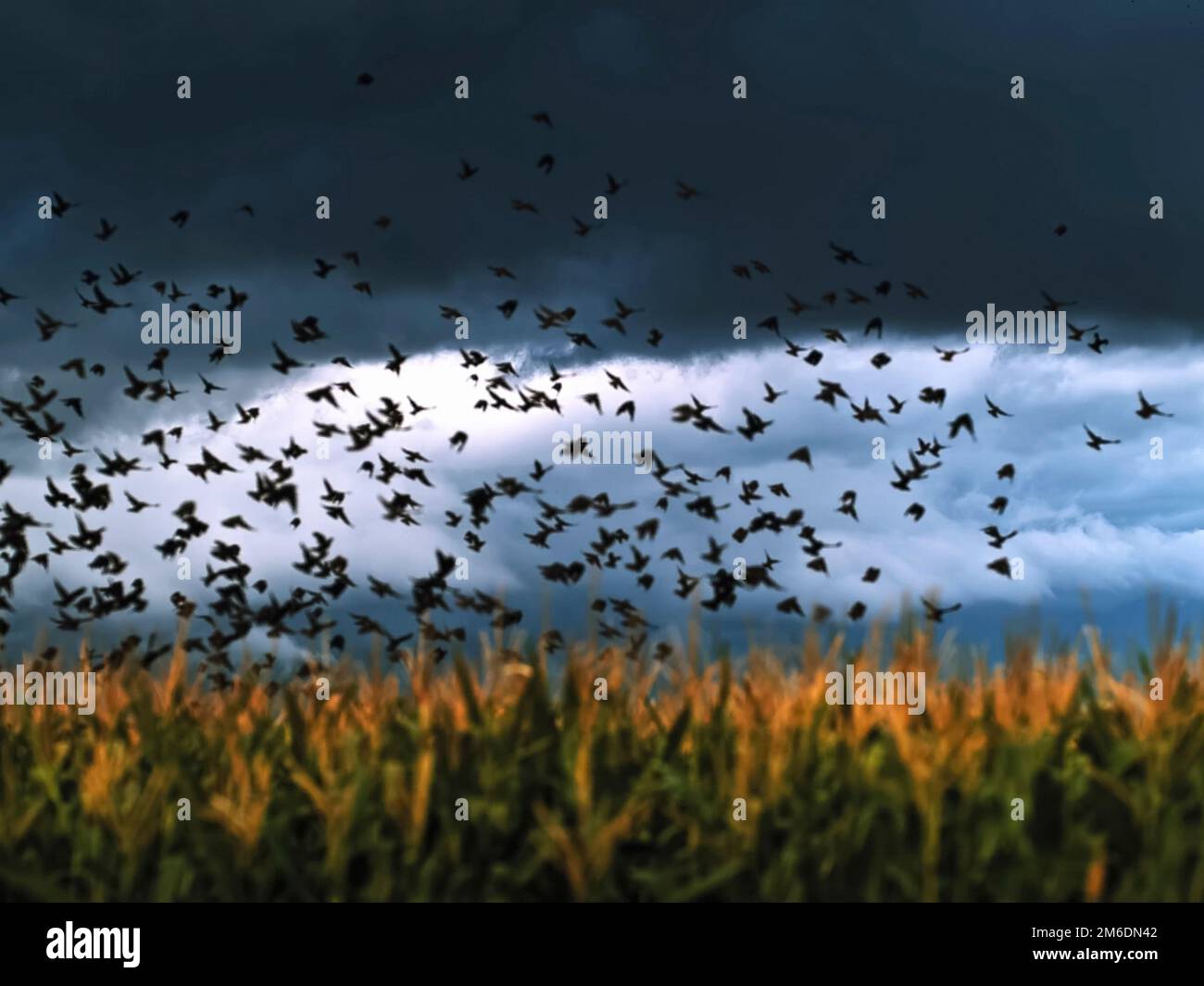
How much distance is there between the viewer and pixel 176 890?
5.64 m

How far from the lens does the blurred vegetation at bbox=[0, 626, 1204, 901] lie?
5512 mm

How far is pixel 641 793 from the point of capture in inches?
229

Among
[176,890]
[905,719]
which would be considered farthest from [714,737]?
[176,890]

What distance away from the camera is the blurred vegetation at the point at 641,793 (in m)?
5.51

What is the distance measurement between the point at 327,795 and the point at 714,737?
80.7 inches

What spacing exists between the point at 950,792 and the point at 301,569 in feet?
14.3
